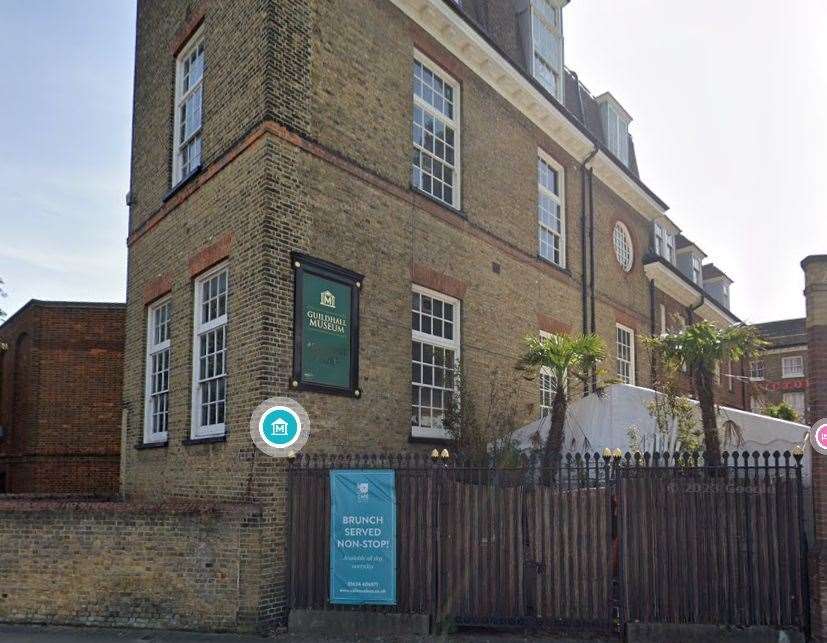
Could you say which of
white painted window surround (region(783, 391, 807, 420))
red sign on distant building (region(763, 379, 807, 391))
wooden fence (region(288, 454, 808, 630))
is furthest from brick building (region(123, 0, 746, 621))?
white painted window surround (region(783, 391, 807, 420))

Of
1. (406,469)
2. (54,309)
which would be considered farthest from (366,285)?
(54,309)

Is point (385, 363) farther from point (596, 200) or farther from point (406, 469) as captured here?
point (596, 200)

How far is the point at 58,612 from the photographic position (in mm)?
9219

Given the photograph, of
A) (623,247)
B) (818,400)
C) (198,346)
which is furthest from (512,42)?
(818,400)

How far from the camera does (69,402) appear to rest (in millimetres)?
18922

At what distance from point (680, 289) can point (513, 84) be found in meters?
11.7

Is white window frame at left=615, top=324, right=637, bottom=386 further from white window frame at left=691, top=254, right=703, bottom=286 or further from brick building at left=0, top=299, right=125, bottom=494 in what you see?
brick building at left=0, top=299, right=125, bottom=494

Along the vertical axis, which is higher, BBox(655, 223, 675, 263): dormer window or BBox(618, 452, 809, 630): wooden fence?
BBox(655, 223, 675, 263): dormer window

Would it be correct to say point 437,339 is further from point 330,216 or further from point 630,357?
point 630,357

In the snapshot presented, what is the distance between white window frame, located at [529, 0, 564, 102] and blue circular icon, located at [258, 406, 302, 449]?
1021 cm

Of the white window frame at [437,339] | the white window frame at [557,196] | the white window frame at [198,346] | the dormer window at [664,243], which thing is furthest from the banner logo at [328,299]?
the dormer window at [664,243]

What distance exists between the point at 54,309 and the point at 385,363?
11.8 m

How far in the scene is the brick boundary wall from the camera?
893 centimetres

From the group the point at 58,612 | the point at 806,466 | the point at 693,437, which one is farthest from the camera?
the point at 693,437
